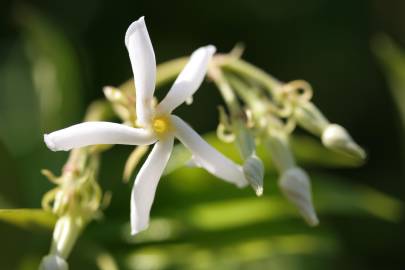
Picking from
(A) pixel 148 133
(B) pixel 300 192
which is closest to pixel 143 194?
(A) pixel 148 133

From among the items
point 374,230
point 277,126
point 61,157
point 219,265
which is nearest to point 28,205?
point 61,157

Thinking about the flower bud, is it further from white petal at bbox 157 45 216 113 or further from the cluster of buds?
white petal at bbox 157 45 216 113

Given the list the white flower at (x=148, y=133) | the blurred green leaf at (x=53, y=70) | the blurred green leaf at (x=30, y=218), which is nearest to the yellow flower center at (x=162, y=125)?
the white flower at (x=148, y=133)

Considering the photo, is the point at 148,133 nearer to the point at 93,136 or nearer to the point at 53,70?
the point at 93,136

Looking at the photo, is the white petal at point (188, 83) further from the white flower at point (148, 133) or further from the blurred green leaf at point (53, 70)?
the blurred green leaf at point (53, 70)

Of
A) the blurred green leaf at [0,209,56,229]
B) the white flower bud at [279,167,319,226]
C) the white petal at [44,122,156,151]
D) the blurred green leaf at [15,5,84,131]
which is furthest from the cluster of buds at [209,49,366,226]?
the blurred green leaf at [15,5,84,131]

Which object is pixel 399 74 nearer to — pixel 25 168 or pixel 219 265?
pixel 219 265


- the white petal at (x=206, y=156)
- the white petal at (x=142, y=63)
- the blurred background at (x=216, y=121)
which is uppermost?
the white petal at (x=142, y=63)

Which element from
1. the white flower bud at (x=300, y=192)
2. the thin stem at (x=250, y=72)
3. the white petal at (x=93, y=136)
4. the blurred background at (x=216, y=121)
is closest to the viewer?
the white petal at (x=93, y=136)
